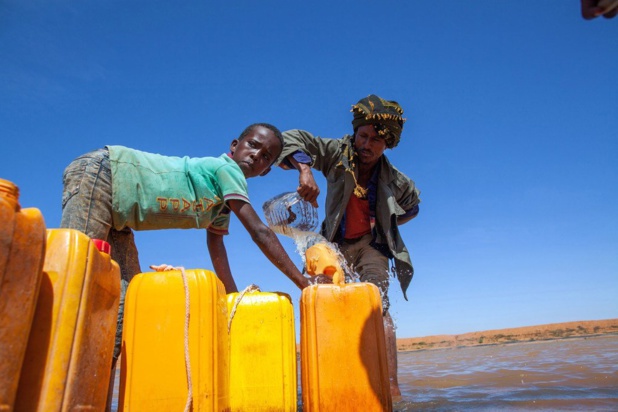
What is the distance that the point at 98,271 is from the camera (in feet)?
4.23

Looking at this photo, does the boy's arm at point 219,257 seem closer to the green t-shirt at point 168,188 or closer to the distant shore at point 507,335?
the green t-shirt at point 168,188

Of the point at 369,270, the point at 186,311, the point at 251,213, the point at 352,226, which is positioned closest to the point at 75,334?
the point at 186,311

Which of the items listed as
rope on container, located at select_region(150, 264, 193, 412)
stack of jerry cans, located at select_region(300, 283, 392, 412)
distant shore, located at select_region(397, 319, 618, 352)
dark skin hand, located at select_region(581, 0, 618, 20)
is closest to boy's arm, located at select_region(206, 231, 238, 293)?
stack of jerry cans, located at select_region(300, 283, 392, 412)

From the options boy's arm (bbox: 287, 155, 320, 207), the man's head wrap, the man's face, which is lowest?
boy's arm (bbox: 287, 155, 320, 207)

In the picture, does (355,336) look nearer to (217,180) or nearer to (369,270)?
(217,180)

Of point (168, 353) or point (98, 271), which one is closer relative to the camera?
point (98, 271)

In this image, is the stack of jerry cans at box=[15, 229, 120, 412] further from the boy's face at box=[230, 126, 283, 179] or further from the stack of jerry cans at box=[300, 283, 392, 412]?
the boy's face at box=[230, 126, 283, 179]

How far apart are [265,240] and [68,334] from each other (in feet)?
3.70

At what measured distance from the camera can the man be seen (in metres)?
3.45

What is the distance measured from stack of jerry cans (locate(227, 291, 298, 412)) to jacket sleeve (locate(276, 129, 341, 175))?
162cm

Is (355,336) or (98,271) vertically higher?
(98,271)

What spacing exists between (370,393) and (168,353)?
861 mm

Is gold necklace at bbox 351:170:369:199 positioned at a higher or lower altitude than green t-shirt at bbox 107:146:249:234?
higher

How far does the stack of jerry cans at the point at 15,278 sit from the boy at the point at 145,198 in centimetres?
90
